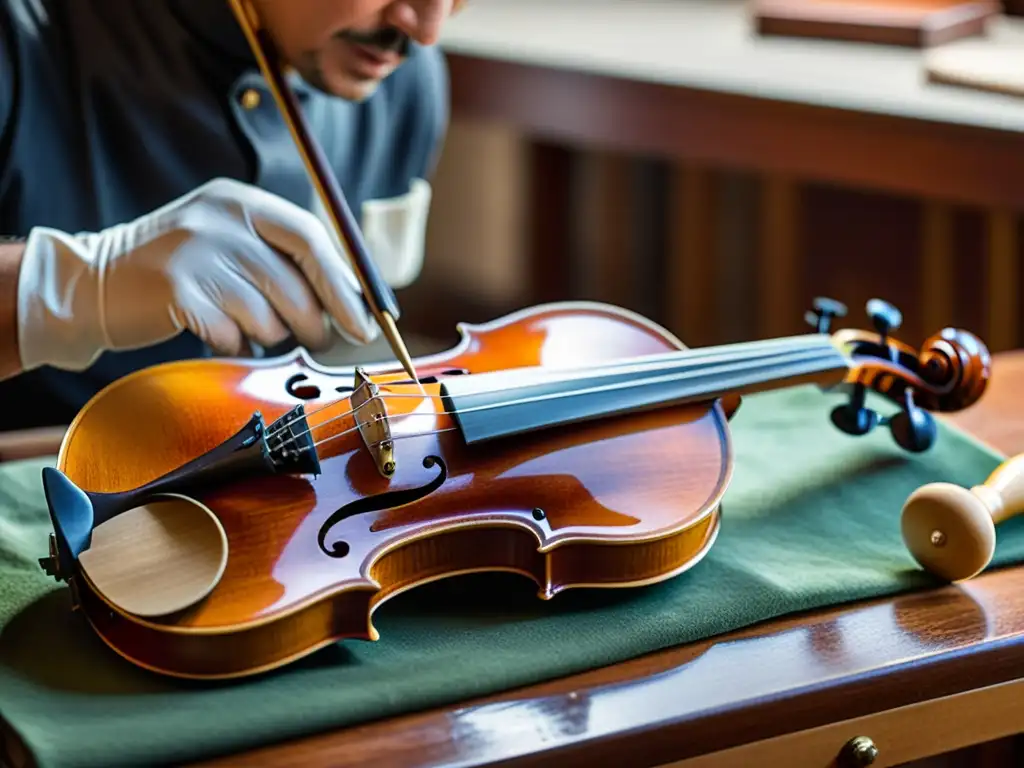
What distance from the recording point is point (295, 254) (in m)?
0.83

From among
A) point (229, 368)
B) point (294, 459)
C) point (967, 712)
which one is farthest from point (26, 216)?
point (967, 712)

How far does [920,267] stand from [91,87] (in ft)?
4.22

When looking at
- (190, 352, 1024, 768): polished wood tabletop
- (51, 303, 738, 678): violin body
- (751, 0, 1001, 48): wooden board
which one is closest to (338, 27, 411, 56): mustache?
(51, 303, 738, 678): violin body

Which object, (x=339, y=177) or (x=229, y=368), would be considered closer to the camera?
(x=229, y=368)

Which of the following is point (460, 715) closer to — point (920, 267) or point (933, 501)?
point (933, 501)

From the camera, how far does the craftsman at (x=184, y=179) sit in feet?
2.71

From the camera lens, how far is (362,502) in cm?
68

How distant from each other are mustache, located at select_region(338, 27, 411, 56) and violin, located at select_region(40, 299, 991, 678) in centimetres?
26

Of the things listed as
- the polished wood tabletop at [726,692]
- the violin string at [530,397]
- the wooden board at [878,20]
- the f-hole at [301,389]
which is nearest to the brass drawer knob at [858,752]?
the polished wood tabletop at [726,692]

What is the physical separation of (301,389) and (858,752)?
353mm

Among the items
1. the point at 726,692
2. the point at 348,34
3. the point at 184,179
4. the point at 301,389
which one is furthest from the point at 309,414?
the point at 184,179

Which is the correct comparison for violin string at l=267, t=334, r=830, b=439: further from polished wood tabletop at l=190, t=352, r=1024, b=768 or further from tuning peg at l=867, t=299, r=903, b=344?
polished wood tabletop at l=190, t=352, r=1024, b=768

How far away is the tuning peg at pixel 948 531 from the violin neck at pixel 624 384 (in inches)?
4.9

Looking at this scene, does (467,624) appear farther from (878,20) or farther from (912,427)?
(878,20)
